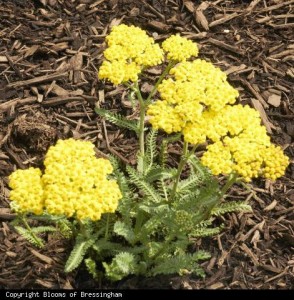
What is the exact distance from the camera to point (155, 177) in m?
4.21

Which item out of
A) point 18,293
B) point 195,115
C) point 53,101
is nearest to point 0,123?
point 53,101

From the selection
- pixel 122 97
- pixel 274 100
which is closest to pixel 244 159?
pixel 274 100

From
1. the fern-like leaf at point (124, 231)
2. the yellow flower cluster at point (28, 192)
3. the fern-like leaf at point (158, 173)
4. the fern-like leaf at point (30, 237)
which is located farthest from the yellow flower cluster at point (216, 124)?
the fern-like leaf at point (30, 237)

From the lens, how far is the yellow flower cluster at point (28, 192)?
352 cm

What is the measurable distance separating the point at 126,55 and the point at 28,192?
1.22 m

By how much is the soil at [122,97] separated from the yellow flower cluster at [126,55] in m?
1.10

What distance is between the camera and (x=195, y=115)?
3.71 metres

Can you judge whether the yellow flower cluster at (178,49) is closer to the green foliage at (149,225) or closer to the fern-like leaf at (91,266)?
the green foliage at (149,225)

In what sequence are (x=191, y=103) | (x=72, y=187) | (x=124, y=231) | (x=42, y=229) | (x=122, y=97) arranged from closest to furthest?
1. (x=72, y=187)
2. (x=191, y=103)
3. (x=124, y=231)
4. (x=42, y=229)
5. (x=122, y=97)

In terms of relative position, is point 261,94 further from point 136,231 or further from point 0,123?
point 0,123

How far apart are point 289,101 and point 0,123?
271cm

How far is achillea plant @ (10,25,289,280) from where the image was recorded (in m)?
3.55

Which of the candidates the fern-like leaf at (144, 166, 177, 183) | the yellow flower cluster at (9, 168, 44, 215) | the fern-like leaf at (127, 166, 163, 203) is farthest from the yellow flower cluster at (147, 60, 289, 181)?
the yellow flower cluster at (9, 168, 44, 215)

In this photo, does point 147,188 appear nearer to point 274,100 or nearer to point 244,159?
point 244,159
